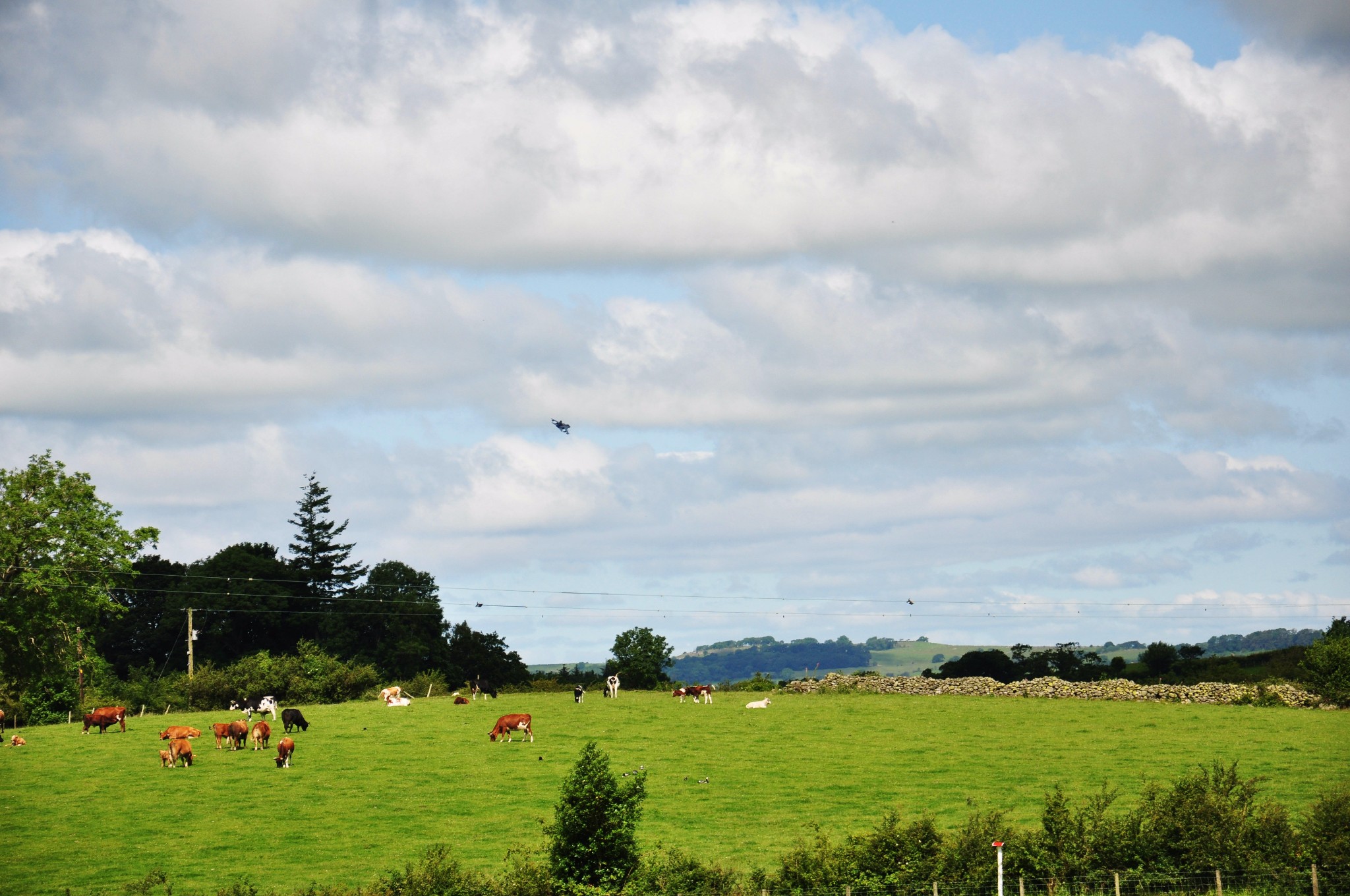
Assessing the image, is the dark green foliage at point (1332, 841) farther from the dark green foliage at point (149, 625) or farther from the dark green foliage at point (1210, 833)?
the dark green foliage at point (149, 625)

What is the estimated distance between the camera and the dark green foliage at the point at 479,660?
105925 mm

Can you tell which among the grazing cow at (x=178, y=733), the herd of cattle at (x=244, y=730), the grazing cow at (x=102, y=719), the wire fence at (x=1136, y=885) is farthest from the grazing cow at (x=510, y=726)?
the wire fence at (x=1136, y=885)

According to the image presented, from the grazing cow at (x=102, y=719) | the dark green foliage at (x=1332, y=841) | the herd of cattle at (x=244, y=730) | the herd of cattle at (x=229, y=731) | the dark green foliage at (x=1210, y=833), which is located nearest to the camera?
the dark green foliage at (x=1332, y=841)

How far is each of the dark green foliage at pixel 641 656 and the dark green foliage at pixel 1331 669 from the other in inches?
1616

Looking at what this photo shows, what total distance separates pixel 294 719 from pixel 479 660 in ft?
187

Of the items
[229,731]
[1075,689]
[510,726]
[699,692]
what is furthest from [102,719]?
[1075,689]

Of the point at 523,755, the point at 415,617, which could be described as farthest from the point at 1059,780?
the point at 415,617

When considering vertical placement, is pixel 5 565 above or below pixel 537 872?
above

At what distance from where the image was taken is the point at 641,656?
272ft

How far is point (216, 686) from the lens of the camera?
2726 inches

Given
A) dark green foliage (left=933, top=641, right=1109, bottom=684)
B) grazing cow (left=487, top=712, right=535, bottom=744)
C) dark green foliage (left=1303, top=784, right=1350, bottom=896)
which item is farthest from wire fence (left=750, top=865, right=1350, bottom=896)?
dark green foliage (left=933, top=641, right=1109, bottom=684)

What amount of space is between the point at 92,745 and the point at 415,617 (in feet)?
193

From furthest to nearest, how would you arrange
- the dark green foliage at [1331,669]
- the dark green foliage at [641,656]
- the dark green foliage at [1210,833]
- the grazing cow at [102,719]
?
the dark green foliage at [641,656] < the dark green foliage at [1331,669] < the grazing cow at [102,719] < the dark green foliage at [1210,833]

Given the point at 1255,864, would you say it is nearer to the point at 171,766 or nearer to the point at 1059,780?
the point at 1059,780
